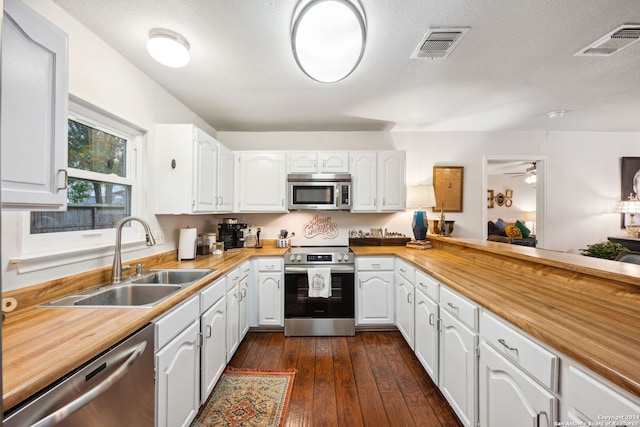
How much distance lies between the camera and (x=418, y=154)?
11.7ft

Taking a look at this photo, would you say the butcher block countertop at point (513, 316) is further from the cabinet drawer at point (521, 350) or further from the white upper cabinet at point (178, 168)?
the white upper cabinet at point (178, 168)

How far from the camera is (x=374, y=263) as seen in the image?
2867 millimetres

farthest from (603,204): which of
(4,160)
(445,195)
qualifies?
(4,160)

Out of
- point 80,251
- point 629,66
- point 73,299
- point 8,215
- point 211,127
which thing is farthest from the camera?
point 211,127

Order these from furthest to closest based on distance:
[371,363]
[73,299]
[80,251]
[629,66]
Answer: [371,363], [629,66], [80,251], [73,299]

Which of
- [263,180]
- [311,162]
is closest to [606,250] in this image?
[311,162]

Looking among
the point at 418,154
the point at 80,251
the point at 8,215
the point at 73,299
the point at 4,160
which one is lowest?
the point at 73,299

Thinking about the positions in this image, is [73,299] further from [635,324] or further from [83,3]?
[635,324]

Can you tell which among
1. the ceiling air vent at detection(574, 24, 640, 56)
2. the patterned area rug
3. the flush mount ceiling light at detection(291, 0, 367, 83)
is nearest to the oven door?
the patterned area rug

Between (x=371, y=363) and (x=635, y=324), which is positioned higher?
(x=635, y=324)

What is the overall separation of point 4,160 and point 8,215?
2.20ft

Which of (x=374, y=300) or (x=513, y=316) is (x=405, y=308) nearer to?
(x=374, y=300)

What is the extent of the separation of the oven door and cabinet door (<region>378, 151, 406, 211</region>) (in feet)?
3.04

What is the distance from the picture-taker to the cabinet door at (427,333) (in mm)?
1878
